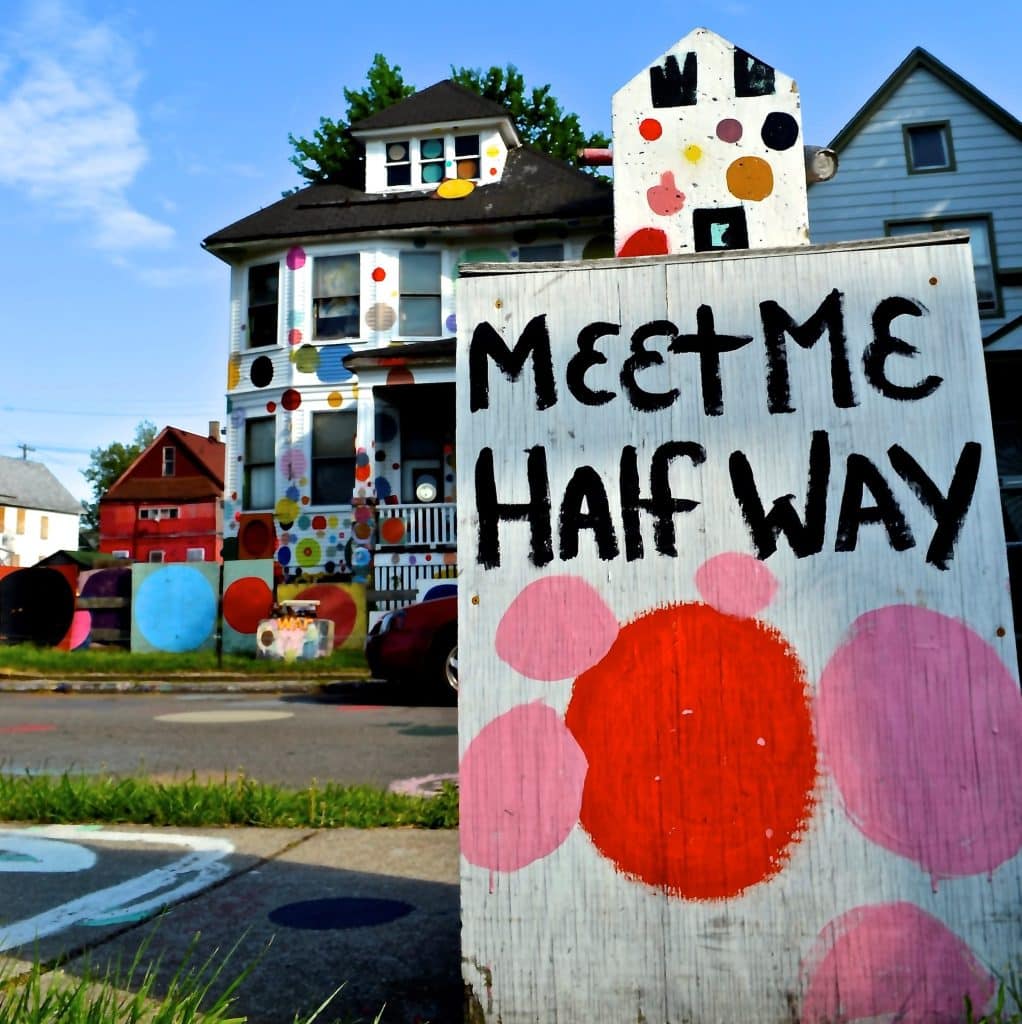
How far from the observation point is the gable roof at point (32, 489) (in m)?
62.8

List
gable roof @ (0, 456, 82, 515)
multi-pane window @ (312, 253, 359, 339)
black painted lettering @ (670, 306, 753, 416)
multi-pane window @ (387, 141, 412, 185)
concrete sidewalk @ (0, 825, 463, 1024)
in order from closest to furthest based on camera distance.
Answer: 1. black painted lettering @ (670, 306, 753, 416)
2. concrete sidewalk @ (0, 825, 463, 1024)
3. multi-pane window @ (312, 253, 359, 339)
4. multi-pane window @ (387, 141, 412, 185)
5. gable roof @ (0, 456, 82, 515)

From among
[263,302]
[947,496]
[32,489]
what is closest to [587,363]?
[947,496]

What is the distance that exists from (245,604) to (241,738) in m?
9.22

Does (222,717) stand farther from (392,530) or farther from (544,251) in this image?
(544,251)

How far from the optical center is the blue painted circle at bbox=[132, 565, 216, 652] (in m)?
16.7

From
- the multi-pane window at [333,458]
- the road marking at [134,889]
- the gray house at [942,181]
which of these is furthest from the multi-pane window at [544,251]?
the road marking at [134,889]

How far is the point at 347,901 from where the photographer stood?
3.25 m

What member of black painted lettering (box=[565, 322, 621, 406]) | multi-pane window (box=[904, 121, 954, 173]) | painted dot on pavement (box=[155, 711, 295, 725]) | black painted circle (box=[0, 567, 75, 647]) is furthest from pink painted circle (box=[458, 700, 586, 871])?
multi-pane window (box=[904, 121, 954, 173])

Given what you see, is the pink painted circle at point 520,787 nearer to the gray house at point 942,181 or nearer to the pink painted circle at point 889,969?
the pink painted circle at point 889,969

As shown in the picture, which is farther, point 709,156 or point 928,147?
point 928,147

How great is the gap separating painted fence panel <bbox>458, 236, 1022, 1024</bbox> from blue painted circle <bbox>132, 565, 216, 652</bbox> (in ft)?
50.9

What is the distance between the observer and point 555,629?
7.18 feet

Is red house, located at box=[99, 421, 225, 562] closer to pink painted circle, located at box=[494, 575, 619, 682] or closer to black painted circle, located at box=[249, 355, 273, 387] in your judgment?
black painted circle, located at box=[249, 355, 273, 387]

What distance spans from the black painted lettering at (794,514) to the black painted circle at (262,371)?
57.3ft
